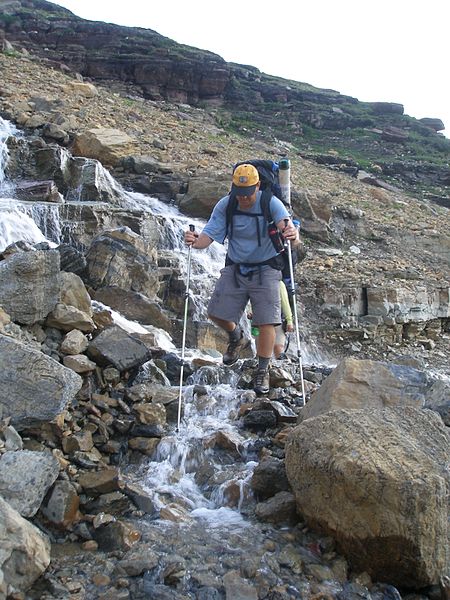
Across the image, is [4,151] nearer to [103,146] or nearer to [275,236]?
[103,146]

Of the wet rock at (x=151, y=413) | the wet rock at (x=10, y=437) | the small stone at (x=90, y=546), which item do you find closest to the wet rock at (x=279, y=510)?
the small stone at (x=90, y=546)

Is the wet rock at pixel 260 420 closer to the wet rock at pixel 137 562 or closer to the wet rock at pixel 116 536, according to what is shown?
the wet rock at pixel 116 536

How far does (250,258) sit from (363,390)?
1830 mm

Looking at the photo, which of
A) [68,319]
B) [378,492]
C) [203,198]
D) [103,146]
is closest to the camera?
[378,492]

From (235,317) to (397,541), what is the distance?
10.5 feet

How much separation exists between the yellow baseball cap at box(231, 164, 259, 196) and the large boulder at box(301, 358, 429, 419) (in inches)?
76.3

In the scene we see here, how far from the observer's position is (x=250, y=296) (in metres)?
6.16

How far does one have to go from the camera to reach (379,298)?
46.0ft

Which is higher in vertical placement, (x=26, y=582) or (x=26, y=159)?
(x=26, y=159)

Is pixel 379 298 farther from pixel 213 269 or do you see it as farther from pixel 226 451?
pixel 226 451

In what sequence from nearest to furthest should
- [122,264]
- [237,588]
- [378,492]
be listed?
[237,588] → [378,492] → [122,264]

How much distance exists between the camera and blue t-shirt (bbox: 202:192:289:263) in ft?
19.4

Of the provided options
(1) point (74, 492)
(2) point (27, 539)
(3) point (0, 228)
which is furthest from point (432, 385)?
(3) point (0, 228)

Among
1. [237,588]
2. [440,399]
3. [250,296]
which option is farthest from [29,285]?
[440,399]
